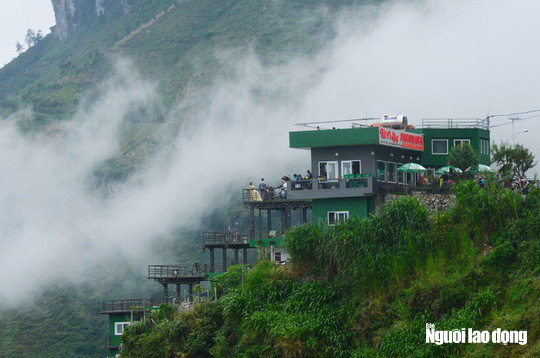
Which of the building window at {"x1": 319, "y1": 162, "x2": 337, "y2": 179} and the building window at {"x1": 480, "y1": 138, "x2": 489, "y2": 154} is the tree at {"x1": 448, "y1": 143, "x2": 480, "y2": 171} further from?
the building window at {"x1": 319, "y1": 162, "x2": 337, "y2": 179}

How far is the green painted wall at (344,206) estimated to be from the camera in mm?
62406

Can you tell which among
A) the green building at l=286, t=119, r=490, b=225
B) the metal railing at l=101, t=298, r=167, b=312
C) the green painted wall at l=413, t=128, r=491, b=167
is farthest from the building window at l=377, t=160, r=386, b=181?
the metal railing at l=101, t=298, r=167, b=312

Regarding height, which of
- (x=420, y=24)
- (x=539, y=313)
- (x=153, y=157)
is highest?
(x=420, y=24)

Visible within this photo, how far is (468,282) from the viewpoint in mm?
49781

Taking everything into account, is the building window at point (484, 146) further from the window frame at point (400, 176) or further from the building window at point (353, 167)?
the building window at point (353, 167)

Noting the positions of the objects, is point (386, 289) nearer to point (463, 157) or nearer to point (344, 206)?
point (344, 206)

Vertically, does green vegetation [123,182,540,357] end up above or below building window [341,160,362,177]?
below

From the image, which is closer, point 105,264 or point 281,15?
point 105,264

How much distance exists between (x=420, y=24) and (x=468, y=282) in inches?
4965

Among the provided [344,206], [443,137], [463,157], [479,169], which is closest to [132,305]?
[344,206]

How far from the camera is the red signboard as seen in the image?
209 ft

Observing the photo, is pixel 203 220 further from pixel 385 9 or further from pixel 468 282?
pixel 468 282

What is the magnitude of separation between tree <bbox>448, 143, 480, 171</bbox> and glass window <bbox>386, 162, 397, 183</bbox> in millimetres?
4011

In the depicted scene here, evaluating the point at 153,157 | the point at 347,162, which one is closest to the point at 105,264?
the point at 153,157
